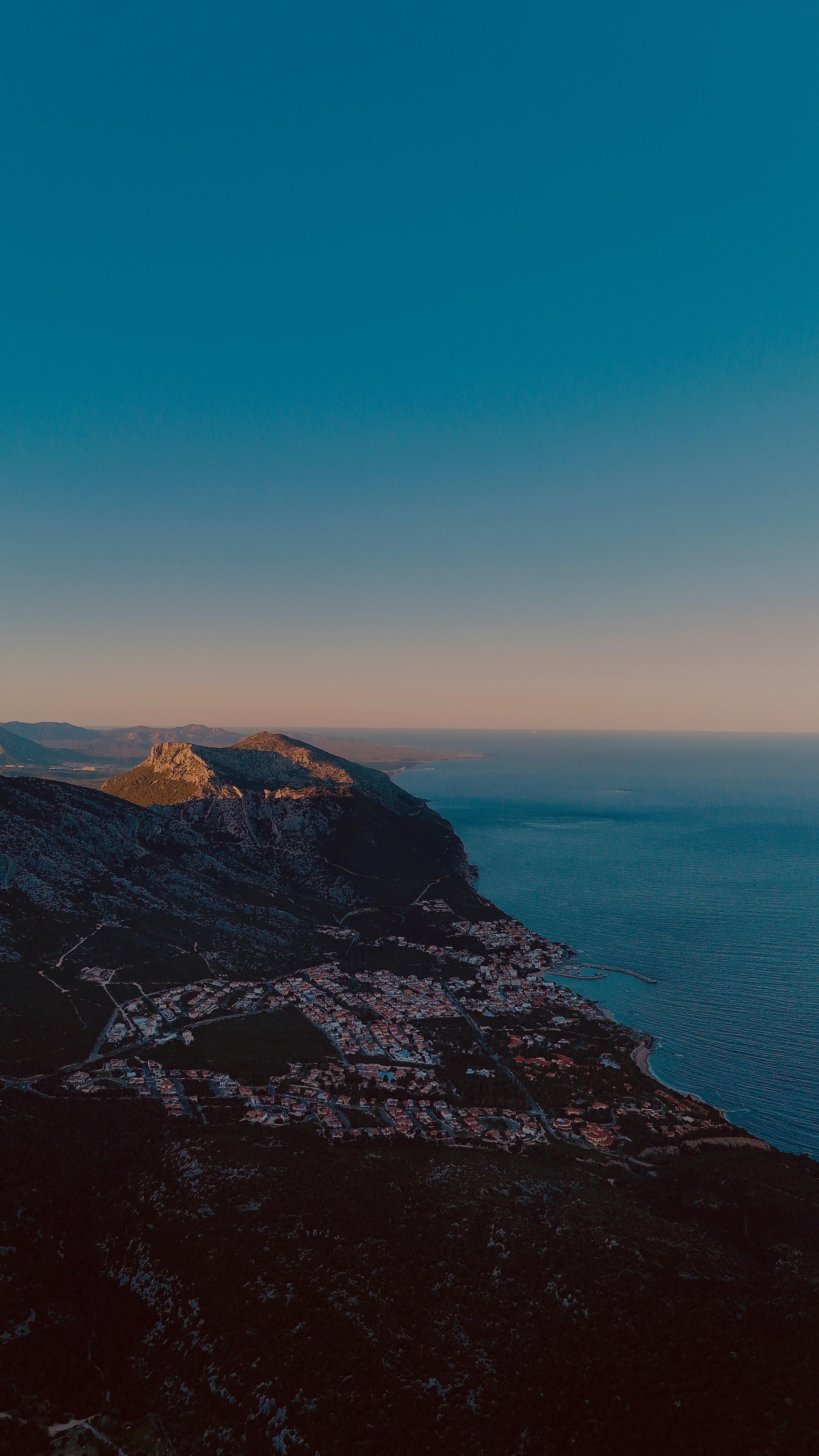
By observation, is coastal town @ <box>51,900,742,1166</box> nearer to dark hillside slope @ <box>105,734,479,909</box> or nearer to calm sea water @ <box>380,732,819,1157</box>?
calm sea water @ <box>380,732,819,1157</box>

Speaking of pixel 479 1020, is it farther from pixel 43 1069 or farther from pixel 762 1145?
pixel 43 1069

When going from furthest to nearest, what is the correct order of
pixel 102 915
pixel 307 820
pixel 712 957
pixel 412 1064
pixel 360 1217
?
pixel 307 820
pixel 712 957
pixel 102 915
pixel 412 1064
pixel 360 1217

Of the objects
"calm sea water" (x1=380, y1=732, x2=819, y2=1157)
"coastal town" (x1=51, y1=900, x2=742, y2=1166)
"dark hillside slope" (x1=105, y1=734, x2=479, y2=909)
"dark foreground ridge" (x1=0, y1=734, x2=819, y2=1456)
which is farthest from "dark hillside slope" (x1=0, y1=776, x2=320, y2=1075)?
"calm sea water" (x1=380, y1=732, x2=819, y2=1157)

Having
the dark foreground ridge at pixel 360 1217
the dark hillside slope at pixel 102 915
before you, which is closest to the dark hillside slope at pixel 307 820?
the dark hillside slope at pixel 102 915

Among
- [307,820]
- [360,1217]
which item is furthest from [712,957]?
[307,820]

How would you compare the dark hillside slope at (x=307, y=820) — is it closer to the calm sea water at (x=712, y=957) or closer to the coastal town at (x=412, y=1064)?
the calm sea water at (x=712, y=957)

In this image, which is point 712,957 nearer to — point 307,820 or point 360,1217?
point 360,1217
